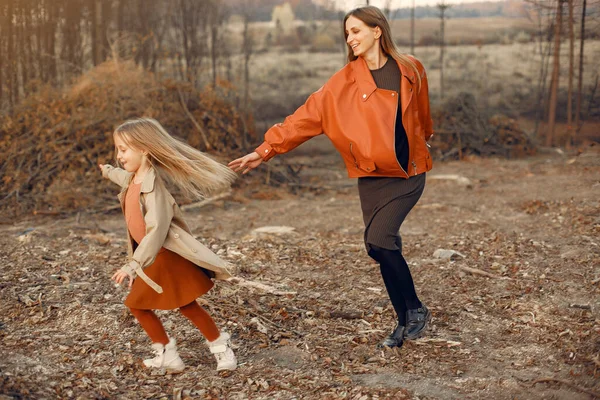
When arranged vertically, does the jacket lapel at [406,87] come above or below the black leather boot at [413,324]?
above

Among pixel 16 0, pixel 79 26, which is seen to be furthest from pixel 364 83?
pixel 79 26

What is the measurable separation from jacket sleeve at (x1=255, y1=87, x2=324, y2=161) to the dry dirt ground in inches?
48.6

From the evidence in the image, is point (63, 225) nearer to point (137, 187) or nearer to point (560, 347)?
point (137, 187)

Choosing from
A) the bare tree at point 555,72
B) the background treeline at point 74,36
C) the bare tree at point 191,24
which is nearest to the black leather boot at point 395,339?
the background treeline at point 74,36

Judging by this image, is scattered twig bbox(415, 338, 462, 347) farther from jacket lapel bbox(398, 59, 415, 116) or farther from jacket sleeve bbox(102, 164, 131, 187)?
jacket sleeve bbox(102, 164, 131, 187)

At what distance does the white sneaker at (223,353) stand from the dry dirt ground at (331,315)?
0.06 m

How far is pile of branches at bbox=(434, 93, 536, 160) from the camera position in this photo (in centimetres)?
1385

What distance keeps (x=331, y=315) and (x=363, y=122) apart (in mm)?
1577

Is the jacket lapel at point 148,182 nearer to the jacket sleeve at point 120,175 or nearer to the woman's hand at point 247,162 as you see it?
the jacket sleeve at point 120,175

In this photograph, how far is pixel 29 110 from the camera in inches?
423

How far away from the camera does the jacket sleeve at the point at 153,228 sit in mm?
3439

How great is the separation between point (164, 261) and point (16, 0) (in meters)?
10.5

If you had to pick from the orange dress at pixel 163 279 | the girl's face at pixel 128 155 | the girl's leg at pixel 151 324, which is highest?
the girl's face at pixel 128 155

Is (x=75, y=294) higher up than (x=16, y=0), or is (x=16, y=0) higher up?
(x=16, y=0)
